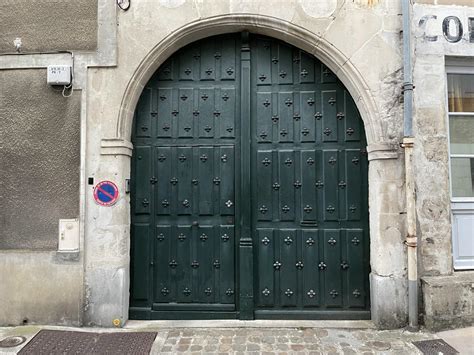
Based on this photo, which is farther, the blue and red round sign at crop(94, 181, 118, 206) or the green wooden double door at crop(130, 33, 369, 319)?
the green wooden double door at crop(130, 33, 369, 319)

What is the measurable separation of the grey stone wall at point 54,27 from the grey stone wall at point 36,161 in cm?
37

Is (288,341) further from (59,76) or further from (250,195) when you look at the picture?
(59,76)

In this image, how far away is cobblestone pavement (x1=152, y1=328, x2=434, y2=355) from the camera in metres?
3.45

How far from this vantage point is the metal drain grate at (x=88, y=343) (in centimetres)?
343

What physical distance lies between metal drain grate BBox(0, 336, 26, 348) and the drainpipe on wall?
13.6ft

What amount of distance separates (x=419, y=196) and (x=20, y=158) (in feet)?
15.4

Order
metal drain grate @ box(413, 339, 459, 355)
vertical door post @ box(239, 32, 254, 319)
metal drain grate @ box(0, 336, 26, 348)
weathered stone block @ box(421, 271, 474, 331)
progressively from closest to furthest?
metal drain grate @ box(413, 339, 459, 355), metal drain grate @ box(0, 336, 26, 348), weathered stone block @ box(421, 271, 474, 331), vertical door post @ box(239, 32, 254, 319)

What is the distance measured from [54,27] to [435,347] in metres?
5.46

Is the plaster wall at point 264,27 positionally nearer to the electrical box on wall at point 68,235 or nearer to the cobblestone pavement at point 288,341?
the electrical box on wall at point 68,235

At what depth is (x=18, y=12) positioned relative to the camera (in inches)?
166

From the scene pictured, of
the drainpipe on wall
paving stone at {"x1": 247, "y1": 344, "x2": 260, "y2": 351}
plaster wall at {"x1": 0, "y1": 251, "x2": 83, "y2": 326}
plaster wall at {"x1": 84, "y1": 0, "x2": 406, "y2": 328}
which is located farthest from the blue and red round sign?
the drainpipe on wall

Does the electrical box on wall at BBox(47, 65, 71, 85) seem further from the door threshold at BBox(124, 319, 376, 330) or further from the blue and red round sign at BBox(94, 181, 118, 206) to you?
the door threshold at BBox(124, 319, 376, 330)

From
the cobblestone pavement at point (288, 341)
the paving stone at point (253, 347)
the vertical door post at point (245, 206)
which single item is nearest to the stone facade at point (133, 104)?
the cobblestone pavement at point (288, 341)

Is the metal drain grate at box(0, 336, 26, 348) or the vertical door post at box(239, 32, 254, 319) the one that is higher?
the vertical door post at box(239, 32, 254, 319)
